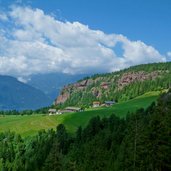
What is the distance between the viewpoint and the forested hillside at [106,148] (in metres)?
65.9

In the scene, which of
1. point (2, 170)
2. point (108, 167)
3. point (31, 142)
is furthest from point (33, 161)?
point (108, 167)

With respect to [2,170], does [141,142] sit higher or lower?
higher

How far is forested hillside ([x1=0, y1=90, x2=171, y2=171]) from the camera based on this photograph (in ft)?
216

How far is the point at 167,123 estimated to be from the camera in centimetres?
6875

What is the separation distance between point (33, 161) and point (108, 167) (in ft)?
235

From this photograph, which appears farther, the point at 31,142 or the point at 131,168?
the point at 31,142

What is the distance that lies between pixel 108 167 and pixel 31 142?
98356 mm

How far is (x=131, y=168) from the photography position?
7088 centimetres

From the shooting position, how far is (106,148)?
4493 inches

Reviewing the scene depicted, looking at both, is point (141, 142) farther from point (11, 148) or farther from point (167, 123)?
point (11, 148)

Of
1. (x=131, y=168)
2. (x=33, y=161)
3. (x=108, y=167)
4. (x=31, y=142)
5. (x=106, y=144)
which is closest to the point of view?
(x=131, y=168)

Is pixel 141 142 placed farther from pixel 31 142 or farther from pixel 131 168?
pixel 31 142

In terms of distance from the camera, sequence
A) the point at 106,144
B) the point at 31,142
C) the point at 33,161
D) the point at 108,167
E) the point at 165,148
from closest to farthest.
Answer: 1. the point at 165,148
2. the point at 108,167
3. the point at 106,144
4. the point at 33,161
5. the point at 31,142

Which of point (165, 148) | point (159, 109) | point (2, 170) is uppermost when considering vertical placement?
point (159, 109)
